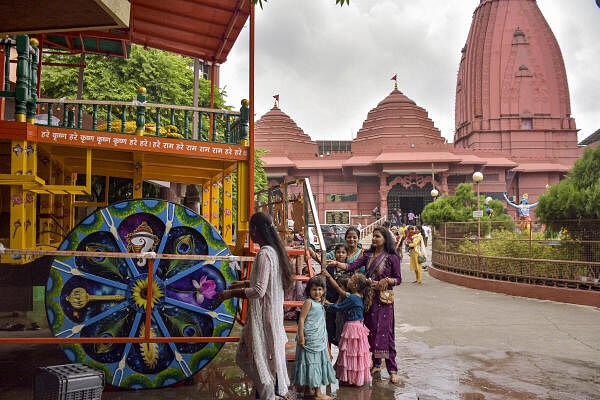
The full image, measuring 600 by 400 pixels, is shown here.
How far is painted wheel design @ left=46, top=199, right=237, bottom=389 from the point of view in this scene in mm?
4074

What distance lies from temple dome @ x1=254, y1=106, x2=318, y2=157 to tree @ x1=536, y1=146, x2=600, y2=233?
2680 cm

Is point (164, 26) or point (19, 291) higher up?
point (164, 26)

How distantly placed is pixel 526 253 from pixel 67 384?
10199 mm

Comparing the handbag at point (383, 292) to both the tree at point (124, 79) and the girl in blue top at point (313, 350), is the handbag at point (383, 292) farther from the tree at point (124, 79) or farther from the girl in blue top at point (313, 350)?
Result: the tree at point (124, 79)

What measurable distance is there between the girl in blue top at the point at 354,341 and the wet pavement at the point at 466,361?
0.13 meters

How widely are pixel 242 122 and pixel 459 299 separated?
6987 mm

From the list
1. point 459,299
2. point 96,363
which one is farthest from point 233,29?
point 459,299

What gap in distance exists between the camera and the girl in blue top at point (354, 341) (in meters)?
4.50

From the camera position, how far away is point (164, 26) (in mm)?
6582

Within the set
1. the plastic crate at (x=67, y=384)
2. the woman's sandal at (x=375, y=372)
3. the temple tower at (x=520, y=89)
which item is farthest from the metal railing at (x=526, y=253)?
the temple tower at (x=520, y=89)

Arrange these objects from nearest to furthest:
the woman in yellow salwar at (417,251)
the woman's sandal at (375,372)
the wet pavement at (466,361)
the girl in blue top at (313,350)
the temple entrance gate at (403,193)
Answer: the girl in blue top at (313,350) → the wet pavement at (466,361) → the woman's sandal at (375,372) → the woman in yellow salwar at (417,251) → the temple entrance gate at (403,193)

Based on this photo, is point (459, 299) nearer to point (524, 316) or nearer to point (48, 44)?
point (524, 316)

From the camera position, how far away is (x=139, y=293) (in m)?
4.25

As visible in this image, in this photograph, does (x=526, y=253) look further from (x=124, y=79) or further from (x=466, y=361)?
(x=124, y=79)
